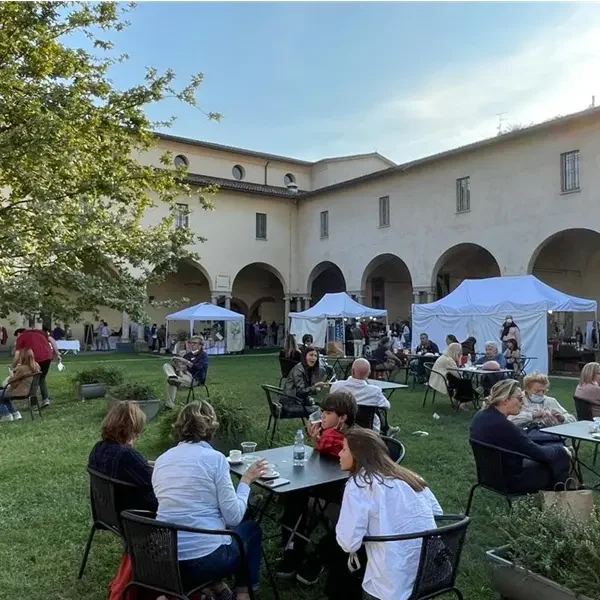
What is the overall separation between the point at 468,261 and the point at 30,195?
21.4 meters

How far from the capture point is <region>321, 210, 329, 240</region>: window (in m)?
26.6

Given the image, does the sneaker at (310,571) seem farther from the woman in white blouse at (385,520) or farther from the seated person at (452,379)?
the seated person at (452,379)

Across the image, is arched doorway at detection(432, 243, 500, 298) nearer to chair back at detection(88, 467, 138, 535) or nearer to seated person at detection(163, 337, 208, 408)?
seated person at detection(163, 337, 208, 408)

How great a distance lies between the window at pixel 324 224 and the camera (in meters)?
26.6

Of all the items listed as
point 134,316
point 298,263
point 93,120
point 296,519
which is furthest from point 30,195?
point 298,263

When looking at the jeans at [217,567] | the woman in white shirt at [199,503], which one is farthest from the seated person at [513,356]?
the woman in white shirt at [199,503]

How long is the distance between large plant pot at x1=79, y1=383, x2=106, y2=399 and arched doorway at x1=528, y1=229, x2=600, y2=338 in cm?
1804

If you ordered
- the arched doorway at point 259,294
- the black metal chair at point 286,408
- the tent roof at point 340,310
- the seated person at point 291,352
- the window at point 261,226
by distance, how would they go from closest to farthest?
the black metal chair at point 286,408, the seated person at point 291,352, the tent roof at point 340,310, the window at point 261,226, the arched doorway at point 259,294

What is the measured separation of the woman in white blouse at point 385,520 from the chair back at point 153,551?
2.49ft

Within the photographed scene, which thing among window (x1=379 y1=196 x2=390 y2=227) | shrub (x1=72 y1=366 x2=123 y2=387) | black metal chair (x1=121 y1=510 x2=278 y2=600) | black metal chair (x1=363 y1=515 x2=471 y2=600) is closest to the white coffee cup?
black metal chair (x1=121 y1=510 x2=278 y2=600)

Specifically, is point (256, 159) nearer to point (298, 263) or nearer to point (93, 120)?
point (298, 263)

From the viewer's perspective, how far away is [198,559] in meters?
2.61

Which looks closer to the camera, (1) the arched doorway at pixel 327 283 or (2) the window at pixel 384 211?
(2) the window at pixel 384 211

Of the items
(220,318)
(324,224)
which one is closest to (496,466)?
(220,318)
